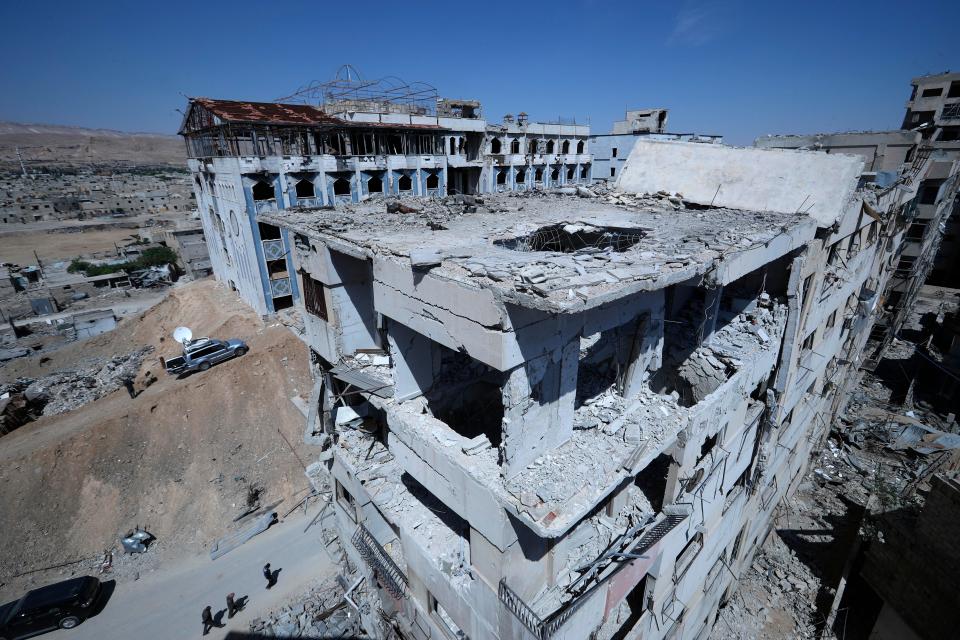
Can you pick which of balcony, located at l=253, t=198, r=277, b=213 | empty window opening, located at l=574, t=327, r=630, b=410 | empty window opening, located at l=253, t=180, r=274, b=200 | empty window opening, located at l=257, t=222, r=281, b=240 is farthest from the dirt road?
empty window opening, located at l=253, t=180, r=274, b=200

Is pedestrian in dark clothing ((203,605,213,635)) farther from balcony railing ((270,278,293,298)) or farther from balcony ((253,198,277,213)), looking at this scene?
balcony ((253,198,277,213))

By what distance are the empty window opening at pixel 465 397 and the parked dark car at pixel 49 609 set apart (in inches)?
657

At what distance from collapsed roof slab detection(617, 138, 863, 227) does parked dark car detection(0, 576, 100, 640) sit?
79.8 feet

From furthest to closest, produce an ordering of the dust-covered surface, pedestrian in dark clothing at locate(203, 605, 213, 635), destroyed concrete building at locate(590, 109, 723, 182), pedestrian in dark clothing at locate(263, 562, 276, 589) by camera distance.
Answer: destroyed concrete building at locate(590, 109, 723, 182) → pedestrian in dark clothing at locate(263, 562, 276, 589) → the dust-covered surface → pedestrian in dark clothing at locate(203, 605, 213, 635)

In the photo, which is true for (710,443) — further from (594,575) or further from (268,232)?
(268,232)

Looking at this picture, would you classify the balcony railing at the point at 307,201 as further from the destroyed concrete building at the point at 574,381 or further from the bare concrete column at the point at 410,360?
the bare concrete column at the point at 410,360

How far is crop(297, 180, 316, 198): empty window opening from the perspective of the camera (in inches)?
1072

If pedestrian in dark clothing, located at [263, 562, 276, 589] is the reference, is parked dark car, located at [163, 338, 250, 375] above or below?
above

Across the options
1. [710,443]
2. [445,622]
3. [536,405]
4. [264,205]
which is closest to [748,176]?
[710,443]

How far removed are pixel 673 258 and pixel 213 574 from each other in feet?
68.1

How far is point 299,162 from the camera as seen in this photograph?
2628 cm

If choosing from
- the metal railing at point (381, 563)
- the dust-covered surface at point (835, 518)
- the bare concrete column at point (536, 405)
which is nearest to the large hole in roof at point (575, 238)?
the bare concrete column at point (536, 405)

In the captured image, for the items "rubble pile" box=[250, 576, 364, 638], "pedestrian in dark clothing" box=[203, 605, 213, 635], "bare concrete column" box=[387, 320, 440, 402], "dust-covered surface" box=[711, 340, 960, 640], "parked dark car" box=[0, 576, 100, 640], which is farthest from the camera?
"dust-covered surface" box=[711, 340, 960, 640]

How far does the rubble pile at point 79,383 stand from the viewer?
82.0ft
